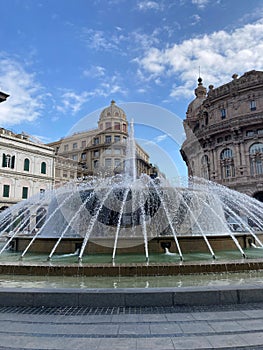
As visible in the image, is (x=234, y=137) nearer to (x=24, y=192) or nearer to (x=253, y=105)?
(x=253, y=105)

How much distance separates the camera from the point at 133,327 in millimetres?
4285

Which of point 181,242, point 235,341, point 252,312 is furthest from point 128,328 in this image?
point 181,242

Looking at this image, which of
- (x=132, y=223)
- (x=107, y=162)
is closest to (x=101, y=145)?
(x=107, y=162)

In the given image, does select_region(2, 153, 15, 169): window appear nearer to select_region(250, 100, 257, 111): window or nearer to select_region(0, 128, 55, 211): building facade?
select_region(0, 128, 55, 211): building facade

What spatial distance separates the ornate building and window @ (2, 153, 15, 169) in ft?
96.0

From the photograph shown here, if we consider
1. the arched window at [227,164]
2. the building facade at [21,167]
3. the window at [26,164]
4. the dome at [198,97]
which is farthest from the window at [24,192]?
the dome at [198,97]

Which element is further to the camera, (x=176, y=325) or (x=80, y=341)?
(x=176, y=325)

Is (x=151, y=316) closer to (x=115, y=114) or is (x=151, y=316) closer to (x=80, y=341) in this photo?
(x=80, y=341)

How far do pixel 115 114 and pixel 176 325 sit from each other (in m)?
58.0

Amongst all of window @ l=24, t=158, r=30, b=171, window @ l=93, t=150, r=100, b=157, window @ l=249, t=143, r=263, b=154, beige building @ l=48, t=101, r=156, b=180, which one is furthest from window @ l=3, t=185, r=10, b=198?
window @ l=249, t=143, r=263, b=154

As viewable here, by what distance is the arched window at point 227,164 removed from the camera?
44906mm

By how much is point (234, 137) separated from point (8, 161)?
32587 mm

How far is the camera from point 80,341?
3850 mm

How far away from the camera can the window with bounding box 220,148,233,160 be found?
45.4m
